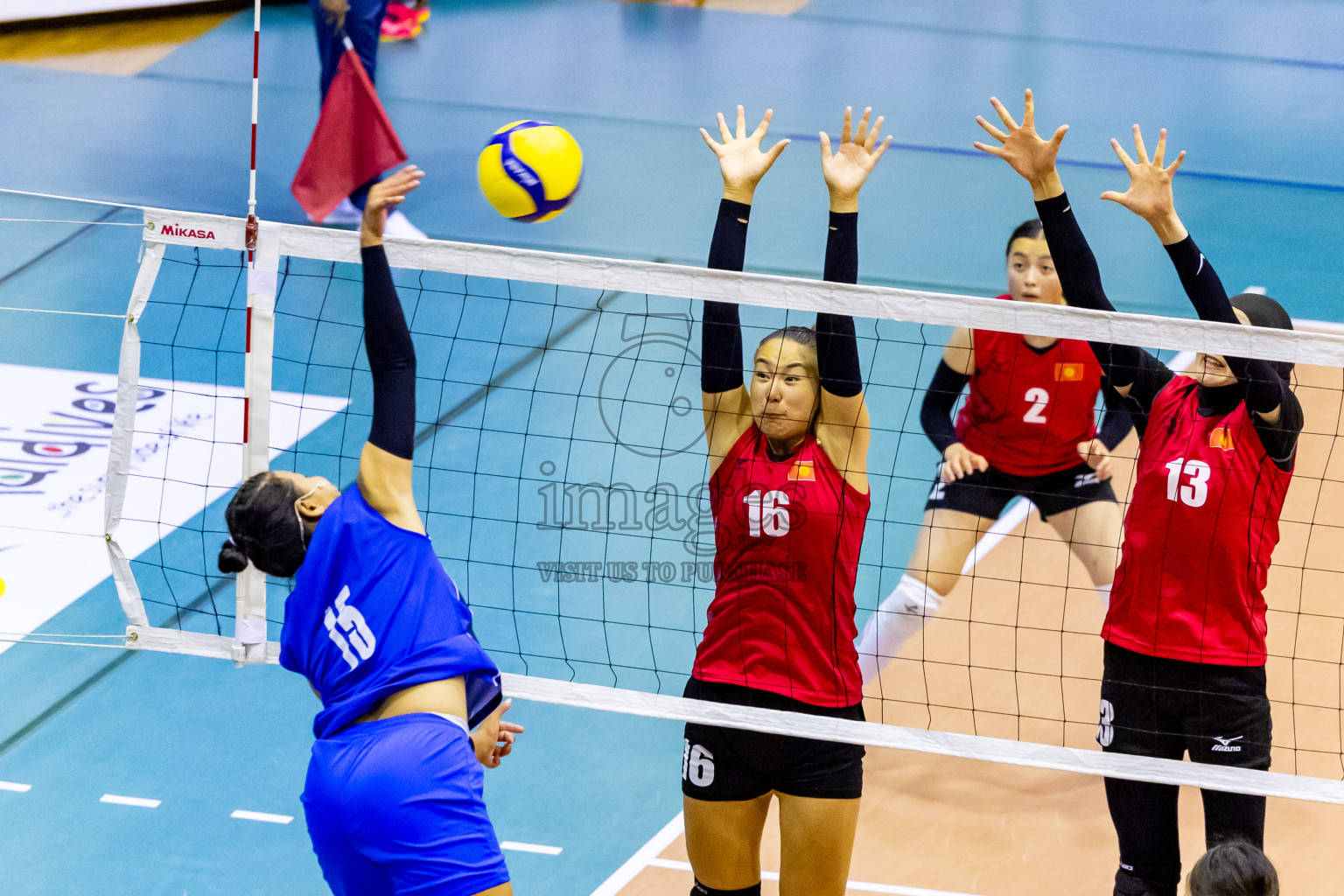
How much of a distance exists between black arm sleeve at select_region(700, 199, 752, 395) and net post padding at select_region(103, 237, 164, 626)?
1607 millimetres

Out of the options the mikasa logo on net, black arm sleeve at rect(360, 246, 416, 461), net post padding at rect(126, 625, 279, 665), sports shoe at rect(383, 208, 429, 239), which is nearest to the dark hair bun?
black arm sleeve at rect(360, 246, 416, 461)

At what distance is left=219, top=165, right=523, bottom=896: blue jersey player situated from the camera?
2.86 meters

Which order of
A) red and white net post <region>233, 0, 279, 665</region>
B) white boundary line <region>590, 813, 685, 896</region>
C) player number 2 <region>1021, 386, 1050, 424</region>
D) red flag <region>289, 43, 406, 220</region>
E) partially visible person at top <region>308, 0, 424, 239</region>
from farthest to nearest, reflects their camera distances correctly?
partially visible person at top <region>308, 0, 424, 239</region> < red flag <region>289, 43, 406, 220</region> < player number 2 <region>1021, 386, 1050, 424</region> < white boundary line <region>590, 813, 685, 896</region> < red and white net post <region>233, 0, 279, 665</region>

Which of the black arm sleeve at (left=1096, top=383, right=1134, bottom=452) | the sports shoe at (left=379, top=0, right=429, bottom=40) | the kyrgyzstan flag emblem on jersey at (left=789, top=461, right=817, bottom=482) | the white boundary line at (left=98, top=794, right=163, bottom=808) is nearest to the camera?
the kyrgyzstan flag emblem on jersey at (left=789, top=461, right=817, bottom=482)

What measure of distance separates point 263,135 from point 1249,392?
8.78 metres

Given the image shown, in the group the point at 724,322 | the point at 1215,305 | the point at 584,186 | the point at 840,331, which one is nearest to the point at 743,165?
the point at 724,322

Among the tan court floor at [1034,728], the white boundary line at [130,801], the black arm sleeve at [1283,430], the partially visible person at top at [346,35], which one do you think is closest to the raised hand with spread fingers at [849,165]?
the black arm sleeve at [1283,430]

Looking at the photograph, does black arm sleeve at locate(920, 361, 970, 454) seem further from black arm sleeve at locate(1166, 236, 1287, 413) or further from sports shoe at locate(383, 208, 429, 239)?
sports shoe at locate(383, 208, 429, 239)

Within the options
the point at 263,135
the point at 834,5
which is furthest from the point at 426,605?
the point at 834,5

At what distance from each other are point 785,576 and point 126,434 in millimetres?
1995

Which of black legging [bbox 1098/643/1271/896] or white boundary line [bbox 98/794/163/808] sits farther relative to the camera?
white boundary line [bbox 98/794/163/808]

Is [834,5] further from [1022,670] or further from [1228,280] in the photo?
[1022,670]

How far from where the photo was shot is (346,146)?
8.40 metres

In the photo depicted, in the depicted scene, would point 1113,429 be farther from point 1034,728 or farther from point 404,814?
point 404,814
